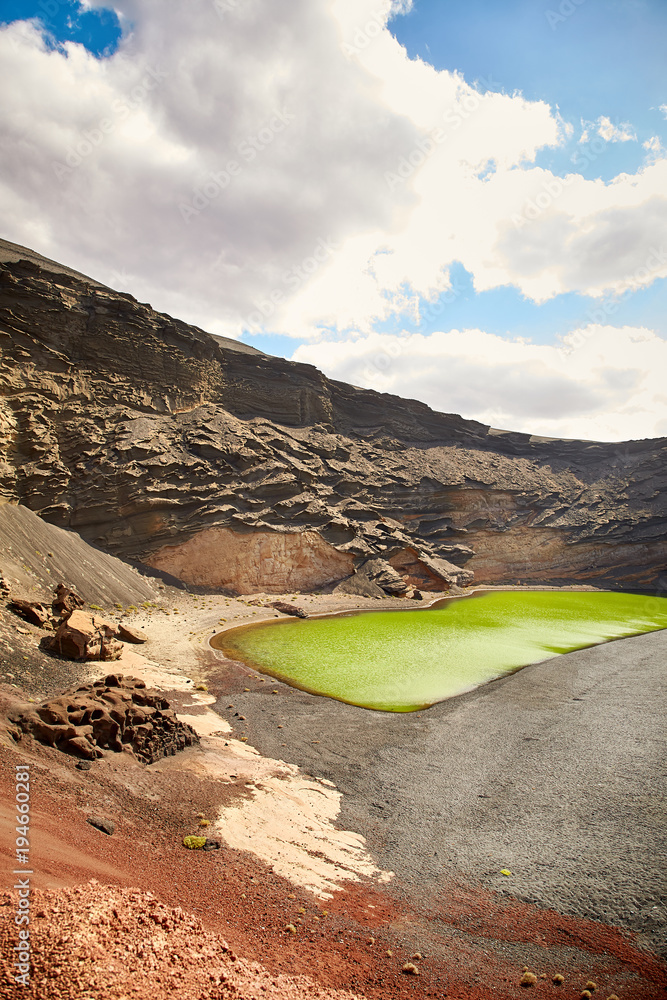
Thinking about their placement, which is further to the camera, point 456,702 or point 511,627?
point 511,627

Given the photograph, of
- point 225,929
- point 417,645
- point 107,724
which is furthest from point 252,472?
point 225,929

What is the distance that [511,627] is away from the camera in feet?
87.5

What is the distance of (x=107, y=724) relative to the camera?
28.1 ft

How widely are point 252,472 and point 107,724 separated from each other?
27943 millimetres

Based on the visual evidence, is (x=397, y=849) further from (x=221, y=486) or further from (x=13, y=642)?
(x=221, y=486)

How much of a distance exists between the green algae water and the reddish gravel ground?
8.17 m

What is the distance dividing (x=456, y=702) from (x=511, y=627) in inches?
545

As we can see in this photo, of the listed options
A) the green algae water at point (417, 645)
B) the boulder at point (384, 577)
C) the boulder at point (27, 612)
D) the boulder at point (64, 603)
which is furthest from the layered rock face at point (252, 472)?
the boulder at point (27, 612)

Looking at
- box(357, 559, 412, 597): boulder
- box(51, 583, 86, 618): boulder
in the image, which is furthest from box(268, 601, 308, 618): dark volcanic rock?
box(51, 583, 86, 618): boulder

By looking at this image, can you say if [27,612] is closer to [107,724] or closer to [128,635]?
[128,635]

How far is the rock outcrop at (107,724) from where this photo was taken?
791 centimetres

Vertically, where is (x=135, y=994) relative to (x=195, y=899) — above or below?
above

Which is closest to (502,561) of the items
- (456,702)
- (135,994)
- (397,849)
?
(456,702)

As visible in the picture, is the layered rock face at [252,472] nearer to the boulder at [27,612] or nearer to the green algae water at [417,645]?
the green algae water at [417,645]
